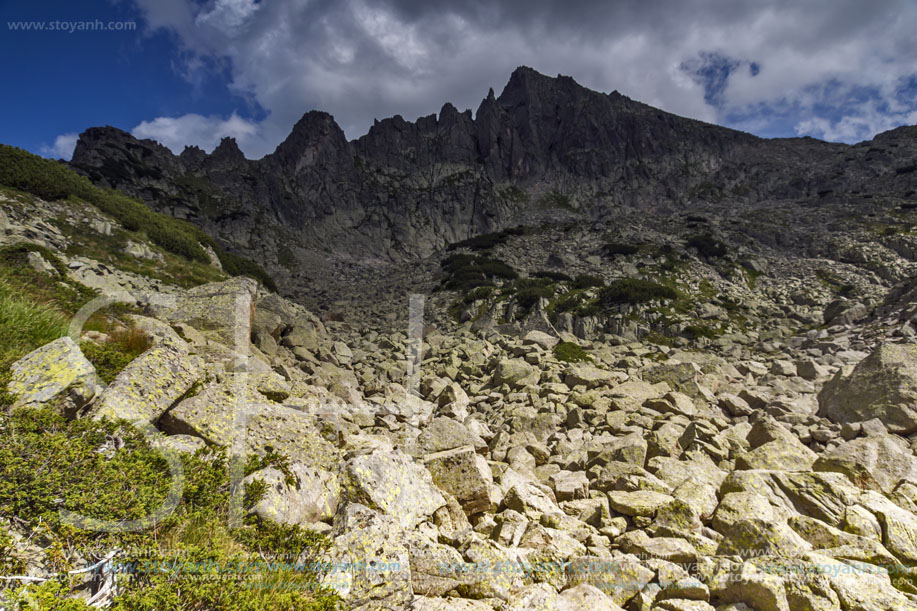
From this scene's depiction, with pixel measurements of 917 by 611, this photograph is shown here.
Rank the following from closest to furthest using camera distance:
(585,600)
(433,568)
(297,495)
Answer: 1. (585,600)
2. (433,568)
3. (297,495)

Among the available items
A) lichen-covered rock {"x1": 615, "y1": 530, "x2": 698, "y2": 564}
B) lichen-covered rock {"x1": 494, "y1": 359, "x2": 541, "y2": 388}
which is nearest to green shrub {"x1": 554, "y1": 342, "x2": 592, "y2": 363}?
lichen-covered rock {"x1": 494, "y1": 359, "x2": 541, "y2": 388}

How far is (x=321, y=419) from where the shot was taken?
735cm

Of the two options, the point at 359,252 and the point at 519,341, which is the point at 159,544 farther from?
the point at 359,252

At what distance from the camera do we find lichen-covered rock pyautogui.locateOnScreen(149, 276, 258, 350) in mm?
12211

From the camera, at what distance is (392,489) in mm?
5309

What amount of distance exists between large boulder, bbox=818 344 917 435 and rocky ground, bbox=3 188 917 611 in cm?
6

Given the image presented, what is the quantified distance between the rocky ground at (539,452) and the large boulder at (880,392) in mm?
56

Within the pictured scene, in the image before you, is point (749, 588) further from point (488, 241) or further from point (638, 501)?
point (488, 241)

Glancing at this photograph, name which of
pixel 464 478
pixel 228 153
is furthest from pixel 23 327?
pixel 228 153

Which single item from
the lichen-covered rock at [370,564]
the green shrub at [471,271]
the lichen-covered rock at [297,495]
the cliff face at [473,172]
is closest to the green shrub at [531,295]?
the green shrub at [471,271]

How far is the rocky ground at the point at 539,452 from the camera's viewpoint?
4.04 metres

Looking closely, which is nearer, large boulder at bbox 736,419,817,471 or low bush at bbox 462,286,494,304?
large boulder at bbox 736,419,817,471

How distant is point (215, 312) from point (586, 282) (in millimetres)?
33837

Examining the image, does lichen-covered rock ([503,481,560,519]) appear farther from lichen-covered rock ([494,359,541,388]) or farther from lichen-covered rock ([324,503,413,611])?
lichen-covered rock ([494,359,541,388])
